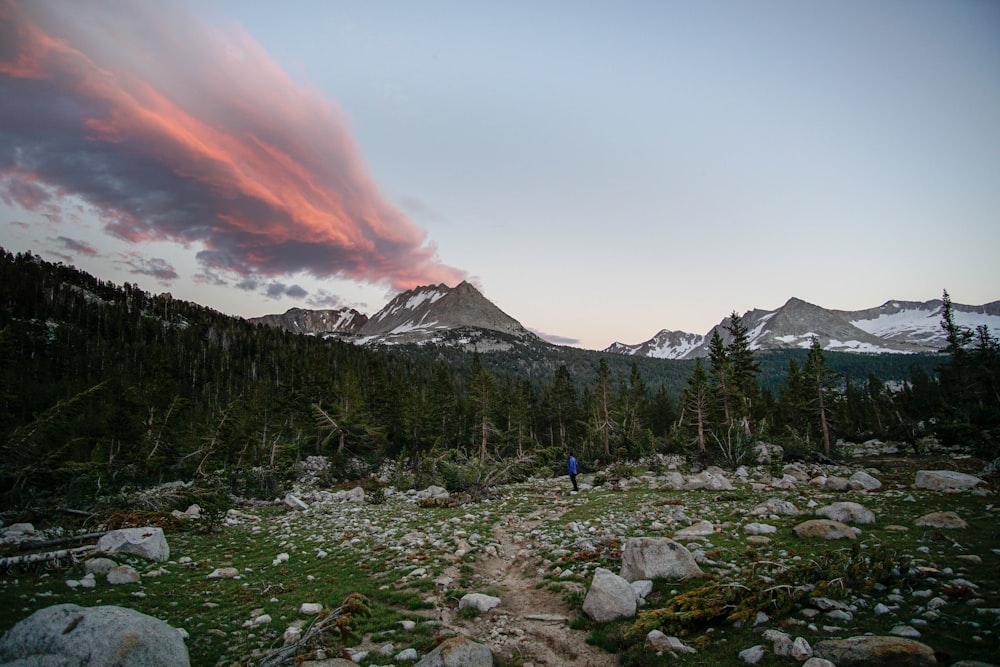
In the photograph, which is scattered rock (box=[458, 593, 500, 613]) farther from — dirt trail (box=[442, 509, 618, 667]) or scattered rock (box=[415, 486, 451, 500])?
scattered rock (box=[415, 486, 451, 500])

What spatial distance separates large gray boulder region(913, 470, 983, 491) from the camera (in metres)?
17.2

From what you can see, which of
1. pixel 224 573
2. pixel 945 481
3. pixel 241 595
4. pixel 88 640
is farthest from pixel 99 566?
pixel 945 481

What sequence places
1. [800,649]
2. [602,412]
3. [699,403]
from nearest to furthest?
[800,649], [699,403], [602,412]

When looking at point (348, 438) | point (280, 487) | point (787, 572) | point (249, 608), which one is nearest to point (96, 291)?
point (348, 438)

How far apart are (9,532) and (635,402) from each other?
225 ft

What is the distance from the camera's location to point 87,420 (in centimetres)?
4509

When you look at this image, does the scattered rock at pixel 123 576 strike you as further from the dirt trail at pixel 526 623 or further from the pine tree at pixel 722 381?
the pine tree at pixel 722 381

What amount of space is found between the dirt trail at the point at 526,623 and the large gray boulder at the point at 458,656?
36.4 inches

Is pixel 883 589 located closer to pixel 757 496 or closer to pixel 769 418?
pixel 757 496

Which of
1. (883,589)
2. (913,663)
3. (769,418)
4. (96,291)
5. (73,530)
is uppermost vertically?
(96,291)

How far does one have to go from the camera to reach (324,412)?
153 ft

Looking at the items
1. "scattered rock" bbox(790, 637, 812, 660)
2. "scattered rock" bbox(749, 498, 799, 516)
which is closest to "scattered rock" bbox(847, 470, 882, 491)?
"scattered rock" bbox(749, 498, 799, 516)

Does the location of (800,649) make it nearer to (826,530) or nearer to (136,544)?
(826,530)

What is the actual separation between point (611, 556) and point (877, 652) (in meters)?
7.29
